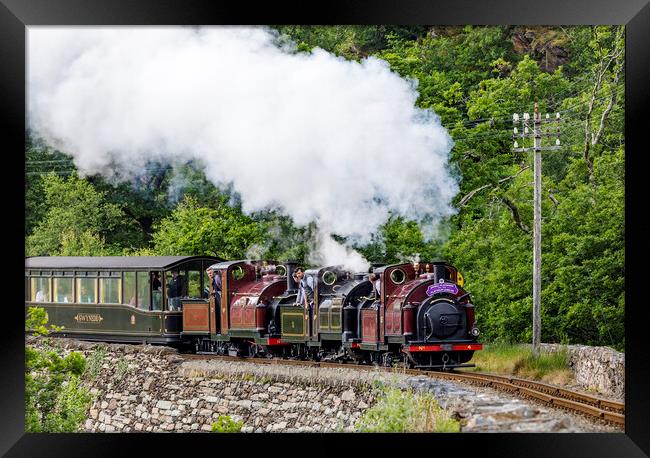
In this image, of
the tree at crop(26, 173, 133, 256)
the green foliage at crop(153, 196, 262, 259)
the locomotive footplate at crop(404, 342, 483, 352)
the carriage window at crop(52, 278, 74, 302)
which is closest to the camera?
the locomotive footplate at crop(404, 342, 483, 352)

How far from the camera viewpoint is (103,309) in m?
19.6

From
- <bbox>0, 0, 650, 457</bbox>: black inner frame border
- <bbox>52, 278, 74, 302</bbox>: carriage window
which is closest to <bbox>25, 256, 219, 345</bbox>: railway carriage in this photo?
<bbox>52, 278, 74, 302</bbox>: carriage window

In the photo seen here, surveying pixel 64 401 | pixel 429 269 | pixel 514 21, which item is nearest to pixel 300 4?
pixel 514 21

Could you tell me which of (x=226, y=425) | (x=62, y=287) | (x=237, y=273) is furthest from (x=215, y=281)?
(x=226, y=425)

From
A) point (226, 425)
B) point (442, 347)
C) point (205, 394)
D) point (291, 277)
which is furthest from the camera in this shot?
point (291, 277)

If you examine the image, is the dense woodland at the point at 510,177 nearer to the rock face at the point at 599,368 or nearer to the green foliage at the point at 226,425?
the rock face at the point at 599,368

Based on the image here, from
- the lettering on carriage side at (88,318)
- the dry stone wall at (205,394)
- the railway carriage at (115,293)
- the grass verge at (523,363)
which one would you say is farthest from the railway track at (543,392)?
the lettering on carriage side at (88,318)

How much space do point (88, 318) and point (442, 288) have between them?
711cm

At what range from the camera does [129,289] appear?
19141 millimetres

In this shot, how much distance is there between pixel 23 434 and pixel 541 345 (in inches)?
299

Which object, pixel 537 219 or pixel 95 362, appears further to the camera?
pixel 95 362

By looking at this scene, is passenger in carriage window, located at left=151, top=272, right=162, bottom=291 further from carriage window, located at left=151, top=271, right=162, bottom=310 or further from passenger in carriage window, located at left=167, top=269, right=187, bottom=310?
passenger in carriage window, located at left=167, top=269, right=187, bottom=310

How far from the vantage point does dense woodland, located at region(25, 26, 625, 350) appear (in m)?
17.1

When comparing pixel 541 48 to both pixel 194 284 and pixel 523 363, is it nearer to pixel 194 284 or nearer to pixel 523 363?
pixel 523 363
